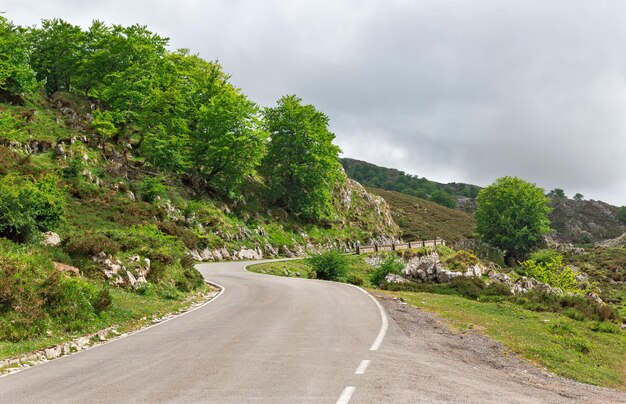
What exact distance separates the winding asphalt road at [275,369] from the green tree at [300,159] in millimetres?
43316

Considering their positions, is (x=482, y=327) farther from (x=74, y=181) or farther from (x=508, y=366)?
(x=74, y=181)

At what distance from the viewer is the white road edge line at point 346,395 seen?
6.28 metres

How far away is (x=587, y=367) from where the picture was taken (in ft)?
41.9

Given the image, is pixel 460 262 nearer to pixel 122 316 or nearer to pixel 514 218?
pixel 122 316

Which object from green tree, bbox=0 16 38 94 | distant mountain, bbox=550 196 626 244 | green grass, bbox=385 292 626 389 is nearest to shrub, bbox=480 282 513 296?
green grass, bbox=385 292 626 389

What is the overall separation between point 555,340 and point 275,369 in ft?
40.4

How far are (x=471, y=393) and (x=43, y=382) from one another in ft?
25.6

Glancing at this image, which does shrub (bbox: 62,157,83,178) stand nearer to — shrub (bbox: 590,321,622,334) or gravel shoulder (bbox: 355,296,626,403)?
gravel shoulder (bbox: 355,296,626,403)

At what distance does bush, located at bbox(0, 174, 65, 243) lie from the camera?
56.4 feet

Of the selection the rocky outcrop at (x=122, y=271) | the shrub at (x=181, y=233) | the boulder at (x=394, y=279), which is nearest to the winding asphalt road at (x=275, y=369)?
the rocky outcrop at (x=122, y=271)

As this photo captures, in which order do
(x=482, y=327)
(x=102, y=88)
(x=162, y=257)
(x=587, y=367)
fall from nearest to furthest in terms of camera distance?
(x=587, y=367), (x=482, y=327), (x=162, y=257), (x=102, y=88)

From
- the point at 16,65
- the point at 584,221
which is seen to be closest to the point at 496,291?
the point at 16,65

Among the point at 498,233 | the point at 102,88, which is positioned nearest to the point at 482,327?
the point at 102,88

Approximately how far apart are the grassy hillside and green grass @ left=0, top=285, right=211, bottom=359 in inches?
2595
